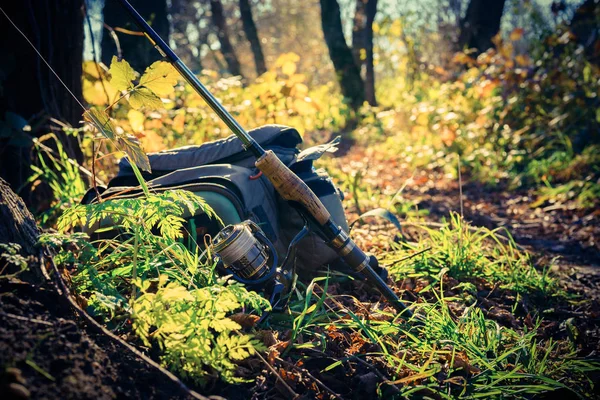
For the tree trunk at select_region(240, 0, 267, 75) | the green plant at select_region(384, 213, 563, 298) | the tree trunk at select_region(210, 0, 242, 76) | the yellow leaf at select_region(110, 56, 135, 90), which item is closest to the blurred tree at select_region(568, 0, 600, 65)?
the green plant at select_region(384, 213, 563, 298)

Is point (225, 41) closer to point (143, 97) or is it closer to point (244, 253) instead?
point (143, 97)

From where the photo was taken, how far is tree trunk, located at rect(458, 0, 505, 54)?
29.2 ft

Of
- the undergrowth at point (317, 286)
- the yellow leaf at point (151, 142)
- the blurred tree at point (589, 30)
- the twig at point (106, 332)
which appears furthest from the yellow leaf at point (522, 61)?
the twig at point (106, 332)

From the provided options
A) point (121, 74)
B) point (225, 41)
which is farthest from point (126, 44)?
point (225, 41)

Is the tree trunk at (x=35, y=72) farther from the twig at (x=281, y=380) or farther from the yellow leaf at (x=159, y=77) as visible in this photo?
the twig at (x=281, y=380)

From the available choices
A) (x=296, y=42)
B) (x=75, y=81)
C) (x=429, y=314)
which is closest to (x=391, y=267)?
(x=429, y=314)

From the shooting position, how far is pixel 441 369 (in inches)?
77.0

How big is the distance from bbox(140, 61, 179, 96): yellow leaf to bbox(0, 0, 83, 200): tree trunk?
164cm

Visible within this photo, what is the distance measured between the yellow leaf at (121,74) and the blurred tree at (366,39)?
30.7 ft

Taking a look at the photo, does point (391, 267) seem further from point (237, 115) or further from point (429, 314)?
point (237, 115)

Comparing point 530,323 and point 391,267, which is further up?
point 391,267

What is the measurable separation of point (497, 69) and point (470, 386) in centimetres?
547

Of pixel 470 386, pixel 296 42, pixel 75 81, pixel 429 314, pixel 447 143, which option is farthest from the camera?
pixel 296 42

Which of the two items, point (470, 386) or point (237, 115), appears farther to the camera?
point (237, 115)
